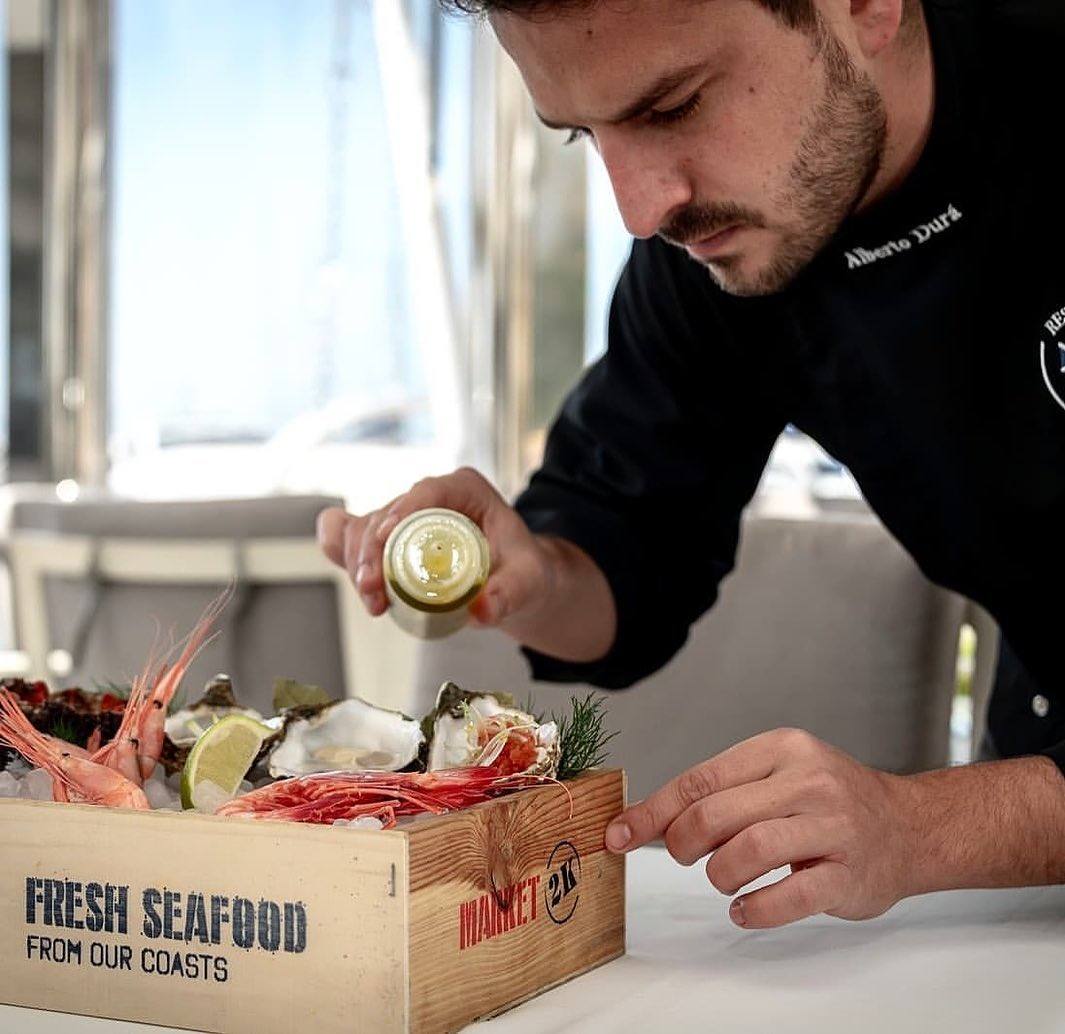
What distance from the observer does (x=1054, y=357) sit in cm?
130

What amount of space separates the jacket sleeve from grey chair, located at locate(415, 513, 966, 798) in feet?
0.50

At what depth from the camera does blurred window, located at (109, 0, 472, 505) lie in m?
4.34

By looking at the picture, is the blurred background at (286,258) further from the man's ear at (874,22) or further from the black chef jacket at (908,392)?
→ the man's ear at (874,22)

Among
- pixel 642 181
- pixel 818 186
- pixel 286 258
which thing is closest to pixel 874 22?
pixel 818 186

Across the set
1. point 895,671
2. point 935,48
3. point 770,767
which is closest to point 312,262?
point 895,671

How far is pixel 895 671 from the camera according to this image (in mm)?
1746

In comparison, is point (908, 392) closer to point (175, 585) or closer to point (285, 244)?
point (175, 585)

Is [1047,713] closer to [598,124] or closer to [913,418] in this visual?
[913,418]

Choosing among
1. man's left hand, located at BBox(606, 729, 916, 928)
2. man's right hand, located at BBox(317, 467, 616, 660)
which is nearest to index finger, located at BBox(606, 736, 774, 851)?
man's left hand, located at BBox(606, 729, 916, 928)

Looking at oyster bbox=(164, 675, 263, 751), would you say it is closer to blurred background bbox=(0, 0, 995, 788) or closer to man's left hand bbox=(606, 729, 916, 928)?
man's left hand bbox=(606, 729, 916, 928)

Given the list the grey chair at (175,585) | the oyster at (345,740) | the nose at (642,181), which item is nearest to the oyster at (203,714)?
the oyster at (345,740)

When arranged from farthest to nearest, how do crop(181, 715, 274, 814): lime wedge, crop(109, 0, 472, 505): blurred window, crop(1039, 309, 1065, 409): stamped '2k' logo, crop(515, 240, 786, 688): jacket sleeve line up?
1. crop(109, 0, 472, 505): blurred window
2. crop(515, 240, 786, 688): jacket sleeve
3. crop(1039, 309, 1065, 409): stamped '2k' logo
4. crop(181, 715, 274, 814): lime wedge

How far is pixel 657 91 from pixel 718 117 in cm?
7

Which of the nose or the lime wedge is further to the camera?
the nose
